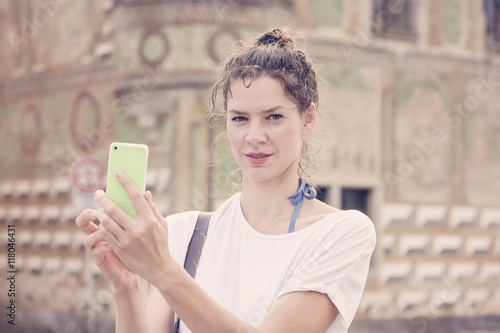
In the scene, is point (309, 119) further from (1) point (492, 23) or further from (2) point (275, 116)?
(1) point (492, 23)

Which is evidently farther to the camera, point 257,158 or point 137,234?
point 257,158

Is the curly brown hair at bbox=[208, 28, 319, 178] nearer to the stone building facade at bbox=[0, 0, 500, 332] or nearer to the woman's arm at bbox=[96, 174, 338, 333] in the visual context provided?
the woman's arm at bbox=[96, 174, 338, 333]

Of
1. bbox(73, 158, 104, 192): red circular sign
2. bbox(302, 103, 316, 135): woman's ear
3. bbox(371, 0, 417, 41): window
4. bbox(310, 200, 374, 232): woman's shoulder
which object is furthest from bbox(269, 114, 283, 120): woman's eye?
bbox(371, 0, 417, 41): window

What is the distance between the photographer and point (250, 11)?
32.1 feet

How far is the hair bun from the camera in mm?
2184

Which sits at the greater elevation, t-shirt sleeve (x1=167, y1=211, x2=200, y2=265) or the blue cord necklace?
the blue cord necklace

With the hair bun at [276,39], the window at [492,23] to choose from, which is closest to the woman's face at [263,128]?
the hair bun at [276,39]

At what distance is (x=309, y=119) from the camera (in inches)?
87.8

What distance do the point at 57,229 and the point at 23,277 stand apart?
106 cm

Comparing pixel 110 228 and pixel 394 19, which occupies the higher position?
pixel 394 19

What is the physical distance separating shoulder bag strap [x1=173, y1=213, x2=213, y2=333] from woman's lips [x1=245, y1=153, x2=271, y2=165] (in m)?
0.25

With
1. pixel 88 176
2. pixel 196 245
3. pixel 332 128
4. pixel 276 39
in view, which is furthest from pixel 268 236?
pixel 332 128

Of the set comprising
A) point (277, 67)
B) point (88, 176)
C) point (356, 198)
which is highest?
point (277, 67)

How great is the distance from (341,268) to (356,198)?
9.69 m
